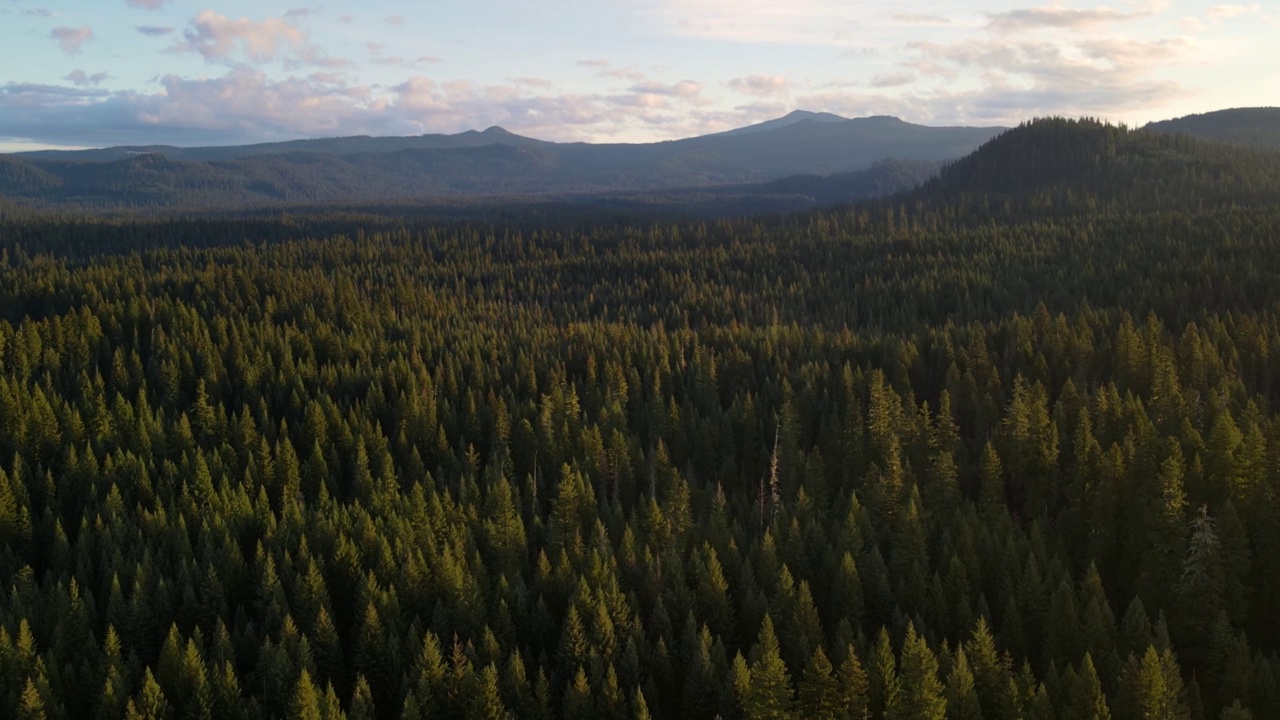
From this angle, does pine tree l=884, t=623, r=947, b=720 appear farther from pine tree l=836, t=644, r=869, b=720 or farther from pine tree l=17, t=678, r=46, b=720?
pine tree l=17, t=678, r=46, b=720

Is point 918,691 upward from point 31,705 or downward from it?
upward

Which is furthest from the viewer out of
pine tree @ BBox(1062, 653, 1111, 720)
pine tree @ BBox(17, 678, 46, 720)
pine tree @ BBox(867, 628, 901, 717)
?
pine tree @ BBox(867, 628, 901, 717)

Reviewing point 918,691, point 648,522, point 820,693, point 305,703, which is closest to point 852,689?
point 820,693

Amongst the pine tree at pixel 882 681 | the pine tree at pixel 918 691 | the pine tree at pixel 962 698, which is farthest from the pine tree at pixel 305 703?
the pine tree at pixel 962 698

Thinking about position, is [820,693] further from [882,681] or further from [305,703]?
[305,703]

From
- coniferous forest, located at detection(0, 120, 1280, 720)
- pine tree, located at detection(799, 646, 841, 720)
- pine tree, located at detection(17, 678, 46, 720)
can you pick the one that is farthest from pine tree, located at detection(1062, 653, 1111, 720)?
pine tree, located at detection(17, 678, 46, 720)

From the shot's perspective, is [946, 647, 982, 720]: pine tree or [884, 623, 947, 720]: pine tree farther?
[946, 647, 982, 720]: pine tree

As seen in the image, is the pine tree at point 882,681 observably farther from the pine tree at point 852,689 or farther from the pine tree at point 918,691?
the pine tree at point 918,691

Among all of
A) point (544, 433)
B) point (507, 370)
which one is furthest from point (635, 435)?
point (507, 370)
